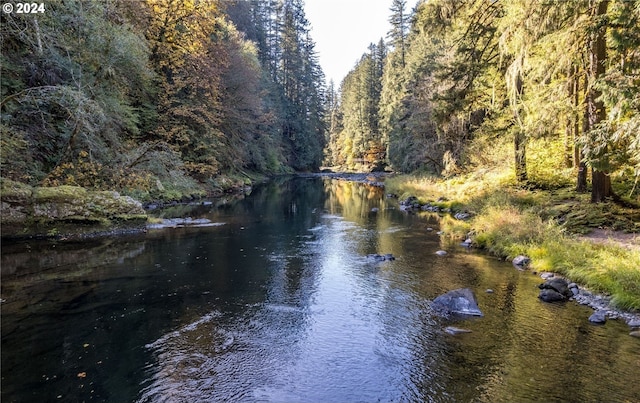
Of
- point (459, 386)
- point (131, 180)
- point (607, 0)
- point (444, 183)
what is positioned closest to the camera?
point (459, 386)

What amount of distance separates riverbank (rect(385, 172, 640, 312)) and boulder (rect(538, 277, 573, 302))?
1.72 feet

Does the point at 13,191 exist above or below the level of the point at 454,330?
above

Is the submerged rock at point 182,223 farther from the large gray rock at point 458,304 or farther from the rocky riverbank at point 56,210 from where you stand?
the large gray rock at point 458,304

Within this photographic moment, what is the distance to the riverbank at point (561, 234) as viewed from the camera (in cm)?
834

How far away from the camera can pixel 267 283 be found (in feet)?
30.9

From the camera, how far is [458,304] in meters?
7.76

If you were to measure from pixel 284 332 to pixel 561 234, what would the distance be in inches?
334

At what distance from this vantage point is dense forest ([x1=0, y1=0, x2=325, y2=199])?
41.7 feet

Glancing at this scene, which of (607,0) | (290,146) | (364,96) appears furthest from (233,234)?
(364,96)

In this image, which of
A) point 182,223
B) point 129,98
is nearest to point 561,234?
point 182,223

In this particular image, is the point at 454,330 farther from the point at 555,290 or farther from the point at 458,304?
the point at 555,290

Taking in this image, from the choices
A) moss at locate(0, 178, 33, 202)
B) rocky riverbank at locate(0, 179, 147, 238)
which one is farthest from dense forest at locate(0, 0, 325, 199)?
rocky riverbank at locate(0, 179, 147, 238)

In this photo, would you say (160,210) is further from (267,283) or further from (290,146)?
(290,146)

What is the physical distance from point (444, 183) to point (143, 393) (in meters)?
23.6
